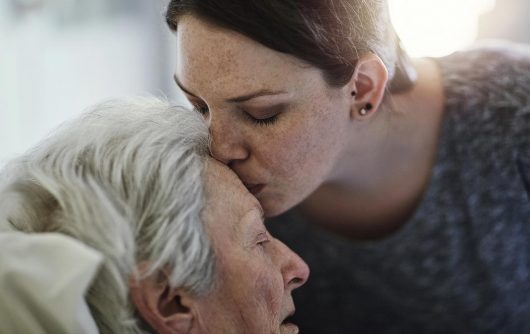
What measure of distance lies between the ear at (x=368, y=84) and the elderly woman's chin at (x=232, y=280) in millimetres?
269

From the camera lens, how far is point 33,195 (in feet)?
3.15

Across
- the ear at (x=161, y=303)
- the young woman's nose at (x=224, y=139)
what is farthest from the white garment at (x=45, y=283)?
the young woman's nose at (x=224, y=139)

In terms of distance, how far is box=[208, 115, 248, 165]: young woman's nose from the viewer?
1.09 metres

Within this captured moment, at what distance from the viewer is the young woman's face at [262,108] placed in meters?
1.04

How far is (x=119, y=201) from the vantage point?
0.93 meters

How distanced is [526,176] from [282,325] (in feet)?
1.98

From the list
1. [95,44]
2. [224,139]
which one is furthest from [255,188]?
[95,44]

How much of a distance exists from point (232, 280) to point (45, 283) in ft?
0.95

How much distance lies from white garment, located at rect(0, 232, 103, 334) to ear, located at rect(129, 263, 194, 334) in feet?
0.34

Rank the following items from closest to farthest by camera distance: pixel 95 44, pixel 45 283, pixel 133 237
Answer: pixel 45 283, pixel 133 237, pixel 95 44

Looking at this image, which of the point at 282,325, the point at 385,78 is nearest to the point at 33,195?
the point at 282,325

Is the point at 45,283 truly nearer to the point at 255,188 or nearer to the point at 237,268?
the point at 237,268

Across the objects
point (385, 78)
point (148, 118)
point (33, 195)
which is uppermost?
point (385, 78)

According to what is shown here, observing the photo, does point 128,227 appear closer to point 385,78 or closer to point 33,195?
point 33,195
